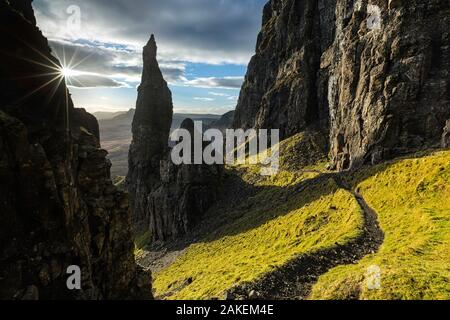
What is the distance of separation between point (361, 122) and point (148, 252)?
8299 centimetres

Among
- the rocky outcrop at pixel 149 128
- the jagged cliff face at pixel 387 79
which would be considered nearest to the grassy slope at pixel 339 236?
the jagged cliff face at pixel 387 79

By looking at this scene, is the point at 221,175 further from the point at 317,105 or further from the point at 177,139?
the point at 317,105

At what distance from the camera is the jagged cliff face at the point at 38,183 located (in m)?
29.8

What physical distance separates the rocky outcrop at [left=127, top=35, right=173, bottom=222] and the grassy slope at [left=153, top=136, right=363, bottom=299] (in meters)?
69.6

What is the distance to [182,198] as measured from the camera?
13350 centimetres

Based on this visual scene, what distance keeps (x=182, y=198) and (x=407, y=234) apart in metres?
87.6

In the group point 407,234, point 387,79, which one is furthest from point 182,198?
point 407,234

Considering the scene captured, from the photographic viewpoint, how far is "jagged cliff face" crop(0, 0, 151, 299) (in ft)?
97.7

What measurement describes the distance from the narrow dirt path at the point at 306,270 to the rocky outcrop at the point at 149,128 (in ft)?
410

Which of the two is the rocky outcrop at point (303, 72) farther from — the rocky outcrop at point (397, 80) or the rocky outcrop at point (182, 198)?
the rocky outcrop at point (182, 198)

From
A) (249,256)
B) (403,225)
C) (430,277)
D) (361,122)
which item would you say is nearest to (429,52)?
(361,122)

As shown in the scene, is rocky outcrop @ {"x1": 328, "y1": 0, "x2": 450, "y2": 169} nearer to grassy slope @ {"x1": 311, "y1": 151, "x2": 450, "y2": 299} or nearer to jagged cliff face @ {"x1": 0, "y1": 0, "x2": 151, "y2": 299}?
grassy slope @ {"x1": 311, "y1": 151, "x2": 450, "y2": 299}

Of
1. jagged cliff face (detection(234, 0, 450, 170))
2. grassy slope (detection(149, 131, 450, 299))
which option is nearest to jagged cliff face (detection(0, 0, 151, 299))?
grassy slope (detection(149, 131, 450, 299))
